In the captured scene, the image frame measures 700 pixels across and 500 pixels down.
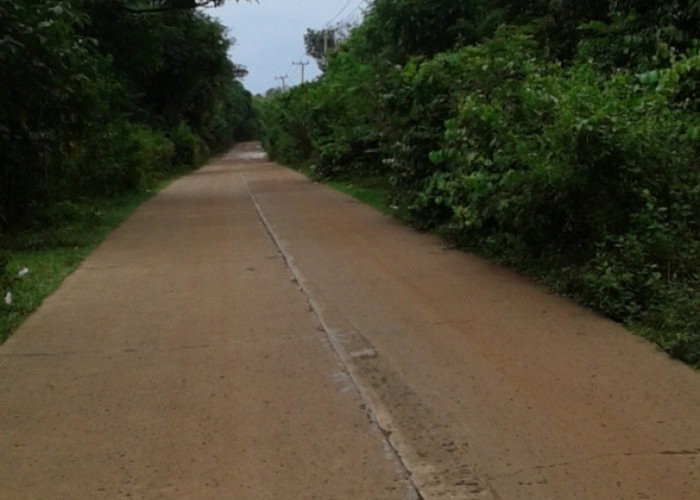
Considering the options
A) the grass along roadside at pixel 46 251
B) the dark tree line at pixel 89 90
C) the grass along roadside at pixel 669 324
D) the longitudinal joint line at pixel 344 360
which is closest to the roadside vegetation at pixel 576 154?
the grass along roadside at pixel 669 324

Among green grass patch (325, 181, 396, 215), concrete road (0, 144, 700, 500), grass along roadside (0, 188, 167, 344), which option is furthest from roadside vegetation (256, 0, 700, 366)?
grass along roadside (0, 188, 167, 344)

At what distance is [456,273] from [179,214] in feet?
33.9

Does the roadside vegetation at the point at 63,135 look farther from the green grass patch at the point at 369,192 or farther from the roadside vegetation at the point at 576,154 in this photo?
the green grass patch at the point at 369,192

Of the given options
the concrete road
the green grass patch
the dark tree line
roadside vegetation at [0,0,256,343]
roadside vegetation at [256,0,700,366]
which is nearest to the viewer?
the concrete road

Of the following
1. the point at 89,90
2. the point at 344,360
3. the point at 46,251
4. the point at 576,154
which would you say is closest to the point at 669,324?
the point at 576,154

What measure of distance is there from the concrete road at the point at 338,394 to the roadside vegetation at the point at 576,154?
0.59m

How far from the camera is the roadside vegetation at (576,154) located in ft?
26.8

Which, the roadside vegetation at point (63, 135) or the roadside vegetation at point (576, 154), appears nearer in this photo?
the roadside vegetation at point (576, 154)

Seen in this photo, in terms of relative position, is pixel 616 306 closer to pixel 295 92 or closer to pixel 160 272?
pixel 160 272

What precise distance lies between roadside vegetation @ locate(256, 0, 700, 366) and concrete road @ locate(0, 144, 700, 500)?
1.92ft

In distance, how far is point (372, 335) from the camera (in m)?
7.45

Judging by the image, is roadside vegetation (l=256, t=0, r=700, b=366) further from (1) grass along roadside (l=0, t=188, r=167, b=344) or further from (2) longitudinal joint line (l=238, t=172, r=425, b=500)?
(1) grass along roadside (l=0, t=188, r=167, b=344)

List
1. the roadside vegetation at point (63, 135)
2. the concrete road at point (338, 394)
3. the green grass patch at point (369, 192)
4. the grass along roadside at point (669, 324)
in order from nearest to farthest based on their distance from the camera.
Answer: the concrete road at point (338, 394) → the grass along roadside at point (669, 324) → the roadside vegetation at point (63, 135) → the green grass patch at point (369, 192)

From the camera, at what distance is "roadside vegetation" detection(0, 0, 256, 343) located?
10.8 m
